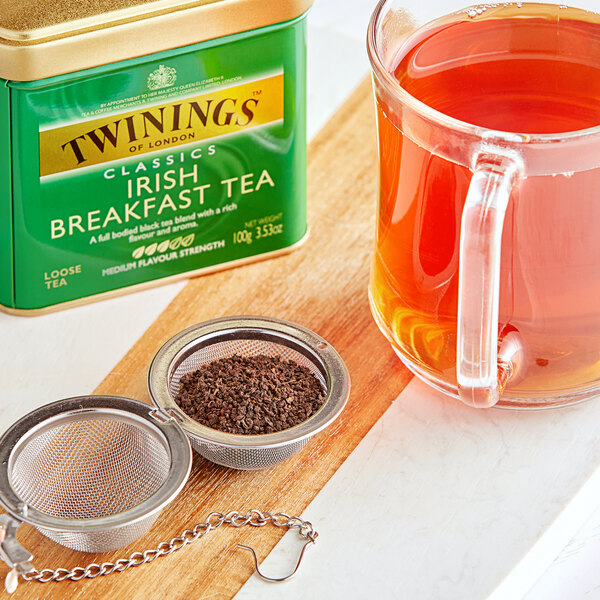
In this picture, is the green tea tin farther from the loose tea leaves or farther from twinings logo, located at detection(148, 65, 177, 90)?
the loose tea leaves

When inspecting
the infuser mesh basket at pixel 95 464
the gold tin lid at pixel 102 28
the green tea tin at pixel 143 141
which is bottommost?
the infuser mesh basket at pixel 95 464

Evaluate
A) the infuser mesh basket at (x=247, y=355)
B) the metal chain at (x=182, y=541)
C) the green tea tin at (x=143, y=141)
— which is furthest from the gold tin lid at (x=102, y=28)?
the metal chain at (x=182, y=541)

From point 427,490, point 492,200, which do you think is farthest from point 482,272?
point 427,490

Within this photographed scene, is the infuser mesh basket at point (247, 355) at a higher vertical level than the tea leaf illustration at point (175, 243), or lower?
lower

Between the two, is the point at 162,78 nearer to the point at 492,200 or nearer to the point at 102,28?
the point at 102,28

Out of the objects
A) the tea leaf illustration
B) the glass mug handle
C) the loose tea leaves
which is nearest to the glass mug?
the glass mug handle

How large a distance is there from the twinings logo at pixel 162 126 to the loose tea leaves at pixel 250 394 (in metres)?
0.23

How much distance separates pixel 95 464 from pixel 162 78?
1.23ft

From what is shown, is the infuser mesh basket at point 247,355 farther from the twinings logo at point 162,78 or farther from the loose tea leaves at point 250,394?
the twinings logo at point 162,78

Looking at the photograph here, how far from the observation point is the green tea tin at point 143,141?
1115 mm

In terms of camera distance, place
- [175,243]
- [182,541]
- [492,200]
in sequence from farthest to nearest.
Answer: [175,243] → [182,541] → [492,200]

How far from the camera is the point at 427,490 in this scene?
1125 millimetres

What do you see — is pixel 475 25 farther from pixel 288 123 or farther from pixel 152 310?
pixel 152 310

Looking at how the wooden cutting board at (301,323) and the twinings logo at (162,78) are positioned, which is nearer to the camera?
the wooden cutting board at (301,323)
